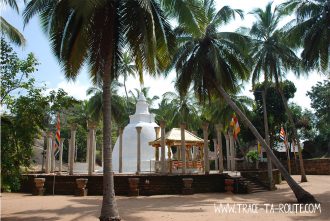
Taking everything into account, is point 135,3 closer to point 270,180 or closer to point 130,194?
point 130,194

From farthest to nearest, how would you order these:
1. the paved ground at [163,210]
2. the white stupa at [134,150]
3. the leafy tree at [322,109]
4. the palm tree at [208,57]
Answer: the leafy tree at [322,109] < the white stupa at [134,150] < the palm tree at [208,57] < the paved ground at [163,210]

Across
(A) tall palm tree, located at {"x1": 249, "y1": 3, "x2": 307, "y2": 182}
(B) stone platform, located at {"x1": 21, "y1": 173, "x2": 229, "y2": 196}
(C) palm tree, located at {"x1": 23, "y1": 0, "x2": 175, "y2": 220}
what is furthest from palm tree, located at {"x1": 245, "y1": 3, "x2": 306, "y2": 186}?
A: (C) palm tree, located at {"x1": 23, "y1": 0, "x2": 175, "y2": 220}

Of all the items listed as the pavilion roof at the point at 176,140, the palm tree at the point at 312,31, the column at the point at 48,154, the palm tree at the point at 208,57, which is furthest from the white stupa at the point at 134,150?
the palm tree at the point at 312,31

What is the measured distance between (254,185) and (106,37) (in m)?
14.5

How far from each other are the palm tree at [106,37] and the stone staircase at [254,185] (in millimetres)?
10795

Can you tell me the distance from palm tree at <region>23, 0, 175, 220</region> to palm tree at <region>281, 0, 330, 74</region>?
10869mm

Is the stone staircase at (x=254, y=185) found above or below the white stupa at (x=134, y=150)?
below

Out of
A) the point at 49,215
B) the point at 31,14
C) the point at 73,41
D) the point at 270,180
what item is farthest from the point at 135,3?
the point at 270,180

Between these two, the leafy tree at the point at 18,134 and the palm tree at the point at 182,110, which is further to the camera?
the palm tree at the point at 182,110

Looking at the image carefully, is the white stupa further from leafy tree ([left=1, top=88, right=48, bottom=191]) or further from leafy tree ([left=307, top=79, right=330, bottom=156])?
leafy tree ([left=307, top=79, right=330, bottom=156])

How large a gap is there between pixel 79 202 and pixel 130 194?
11.5 feet

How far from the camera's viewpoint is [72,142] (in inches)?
876

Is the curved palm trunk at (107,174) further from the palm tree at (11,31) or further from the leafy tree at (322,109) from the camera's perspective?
the leafy tree at (322,109)

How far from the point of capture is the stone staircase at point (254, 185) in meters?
21.0
